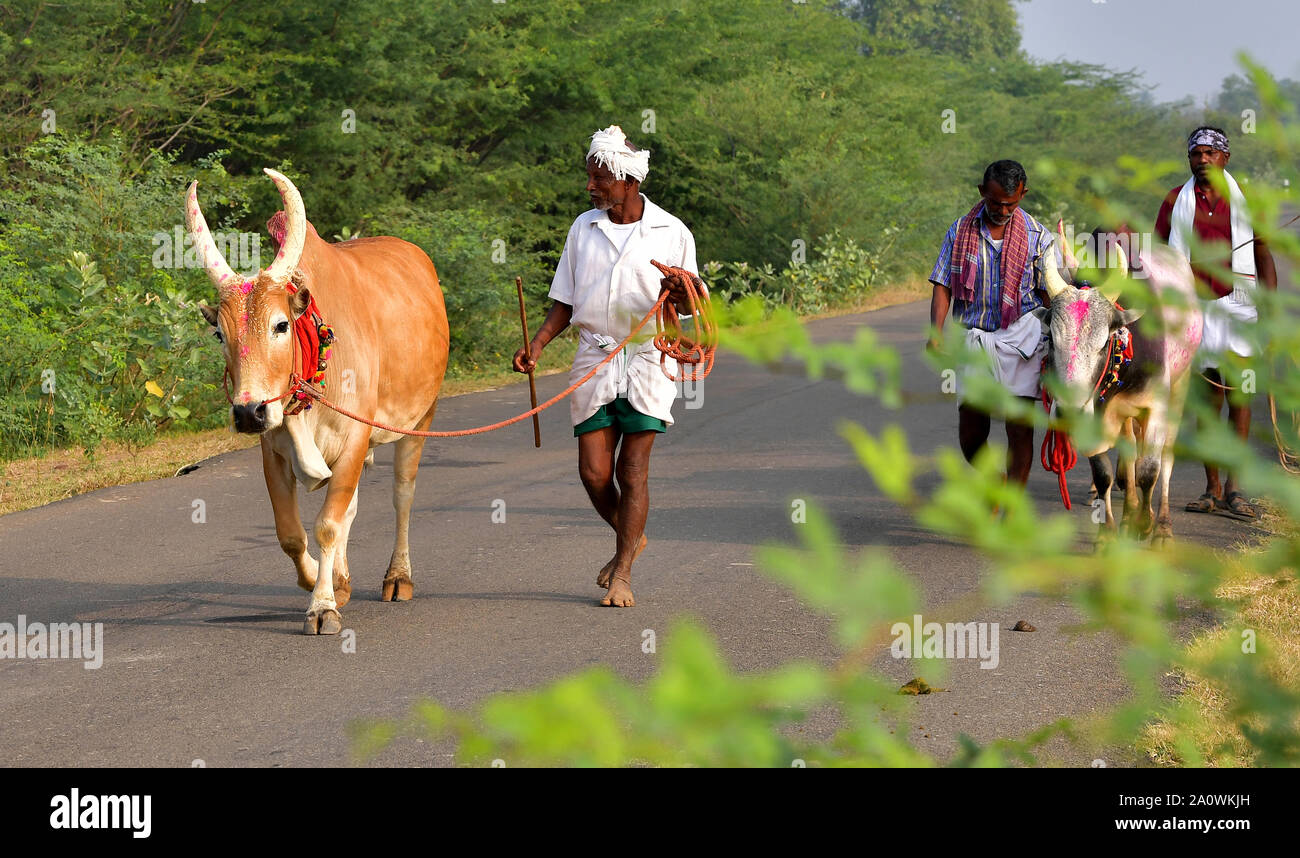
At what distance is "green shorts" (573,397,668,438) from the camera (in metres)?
6.80

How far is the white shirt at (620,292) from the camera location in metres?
6.74

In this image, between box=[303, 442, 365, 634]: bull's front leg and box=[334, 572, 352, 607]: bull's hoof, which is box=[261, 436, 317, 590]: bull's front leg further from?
box=[334, 572, 352, 607]: bull's hoof

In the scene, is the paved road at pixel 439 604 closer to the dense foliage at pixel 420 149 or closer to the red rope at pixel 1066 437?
the red rope at pixel 1066 437

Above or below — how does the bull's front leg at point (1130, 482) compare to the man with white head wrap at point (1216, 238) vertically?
below

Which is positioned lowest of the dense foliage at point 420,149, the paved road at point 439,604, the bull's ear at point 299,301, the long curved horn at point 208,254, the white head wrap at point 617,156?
the paved road at point 439,604

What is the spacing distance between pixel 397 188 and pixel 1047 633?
61.4ft

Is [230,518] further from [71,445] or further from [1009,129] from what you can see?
[1009,129]

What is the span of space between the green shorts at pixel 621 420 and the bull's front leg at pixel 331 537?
106 centimetres

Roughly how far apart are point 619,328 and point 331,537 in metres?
1.62

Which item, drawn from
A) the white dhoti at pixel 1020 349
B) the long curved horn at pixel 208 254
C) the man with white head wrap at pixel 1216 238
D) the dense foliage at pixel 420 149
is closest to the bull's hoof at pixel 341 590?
the long curved horn at pixel 208 254

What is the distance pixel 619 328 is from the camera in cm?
685

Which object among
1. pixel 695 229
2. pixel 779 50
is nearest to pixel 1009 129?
pixel 779 50

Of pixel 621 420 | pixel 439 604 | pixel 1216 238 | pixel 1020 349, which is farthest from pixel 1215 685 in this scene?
pixel 1216 238

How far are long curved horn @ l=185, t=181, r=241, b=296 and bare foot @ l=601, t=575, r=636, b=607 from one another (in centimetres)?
220
